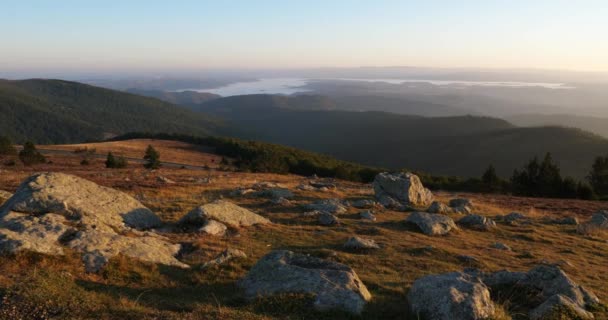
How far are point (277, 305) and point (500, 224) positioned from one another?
23249 millimetres

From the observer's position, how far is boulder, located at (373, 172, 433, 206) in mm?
32656

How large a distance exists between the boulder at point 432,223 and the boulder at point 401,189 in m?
7.78

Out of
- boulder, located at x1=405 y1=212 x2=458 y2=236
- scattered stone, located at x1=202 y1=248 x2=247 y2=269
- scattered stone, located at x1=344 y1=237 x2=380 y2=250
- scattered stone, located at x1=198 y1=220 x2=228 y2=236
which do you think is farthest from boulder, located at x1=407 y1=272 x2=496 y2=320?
boulder, located at x1=405 y1=212 x2=458 y2=236

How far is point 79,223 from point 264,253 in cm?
734

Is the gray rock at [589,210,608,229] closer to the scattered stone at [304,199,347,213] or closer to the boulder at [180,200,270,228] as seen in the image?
the scattered stone at [304,199,347,213]

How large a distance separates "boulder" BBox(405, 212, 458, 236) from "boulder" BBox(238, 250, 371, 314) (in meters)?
12.8

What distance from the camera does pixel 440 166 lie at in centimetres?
18500

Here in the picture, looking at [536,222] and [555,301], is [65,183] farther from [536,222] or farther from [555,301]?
[536,222]

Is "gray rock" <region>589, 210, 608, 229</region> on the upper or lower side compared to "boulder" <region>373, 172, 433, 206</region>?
lower

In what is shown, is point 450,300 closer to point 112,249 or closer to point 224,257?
point 224,257

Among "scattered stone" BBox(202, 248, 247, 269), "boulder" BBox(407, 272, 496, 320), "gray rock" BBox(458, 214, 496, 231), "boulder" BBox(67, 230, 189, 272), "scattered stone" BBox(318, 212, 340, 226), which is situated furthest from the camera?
"gray rock" BBox(458, 214, 496, 231)

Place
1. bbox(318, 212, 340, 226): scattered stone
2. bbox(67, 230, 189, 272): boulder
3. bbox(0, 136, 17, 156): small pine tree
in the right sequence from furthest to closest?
bbox(0, 136, 17, 156): small pine tree, bbox(318, 212, 340, 226): scattered stone, bbox(67, 230, 189, 272): boulder

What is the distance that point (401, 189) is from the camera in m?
33.0

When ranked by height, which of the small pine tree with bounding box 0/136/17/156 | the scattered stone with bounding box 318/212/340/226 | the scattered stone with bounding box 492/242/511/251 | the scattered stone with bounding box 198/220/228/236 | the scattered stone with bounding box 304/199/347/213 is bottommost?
the small pine tree with bounding box 0/136/17/156
